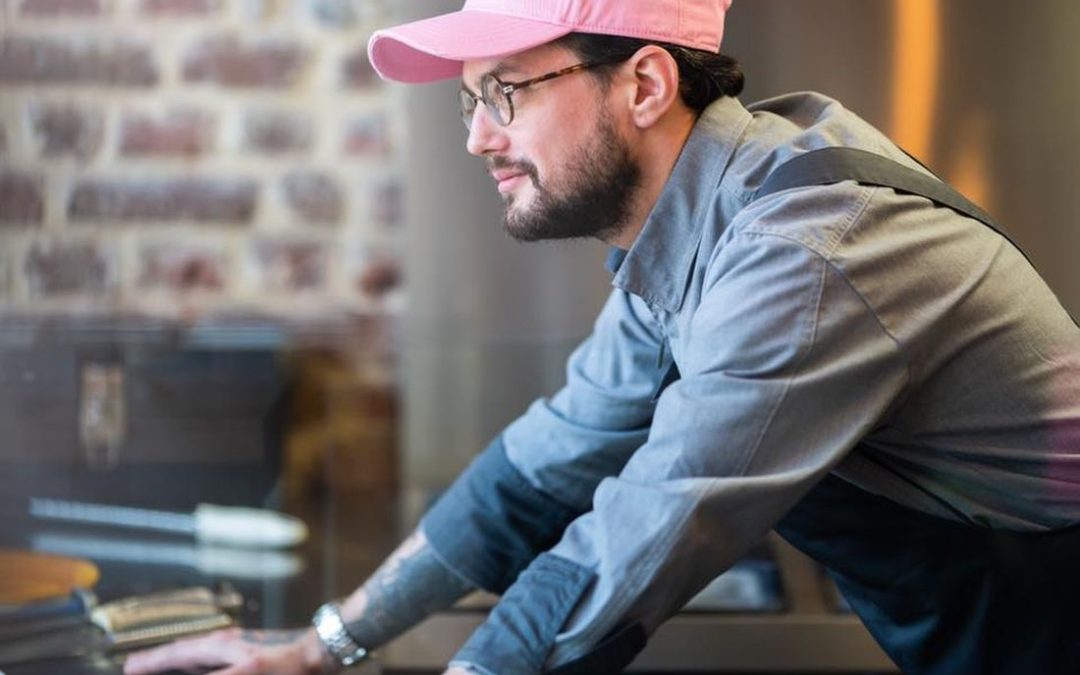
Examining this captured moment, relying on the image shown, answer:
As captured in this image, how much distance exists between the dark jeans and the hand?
1.37ft

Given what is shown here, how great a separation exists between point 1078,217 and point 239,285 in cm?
113

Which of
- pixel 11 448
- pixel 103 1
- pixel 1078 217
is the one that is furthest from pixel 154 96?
pixel 1078 217

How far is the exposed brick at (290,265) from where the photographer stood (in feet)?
6.66

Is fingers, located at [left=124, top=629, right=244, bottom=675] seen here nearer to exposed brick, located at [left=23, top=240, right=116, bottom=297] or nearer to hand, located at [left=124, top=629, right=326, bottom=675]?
hand, located at [left=124, top=629, right=326, bottom=675]

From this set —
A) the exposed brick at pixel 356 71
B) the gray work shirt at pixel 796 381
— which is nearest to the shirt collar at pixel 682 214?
the gray work shirt at pixel 796 381

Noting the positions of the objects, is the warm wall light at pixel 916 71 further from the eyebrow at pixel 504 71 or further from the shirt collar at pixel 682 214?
the eyebrow at pixel 504 71

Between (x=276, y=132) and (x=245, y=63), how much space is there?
0.10 meters

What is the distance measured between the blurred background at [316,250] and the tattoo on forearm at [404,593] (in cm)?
11

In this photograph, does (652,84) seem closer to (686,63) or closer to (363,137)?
(686,63)

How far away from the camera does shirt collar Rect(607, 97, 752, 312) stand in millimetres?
1046

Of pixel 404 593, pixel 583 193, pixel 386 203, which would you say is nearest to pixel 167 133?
pixel 386 203

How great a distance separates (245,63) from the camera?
2.00 metres

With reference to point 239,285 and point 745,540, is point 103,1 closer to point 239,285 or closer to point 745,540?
point 239,285

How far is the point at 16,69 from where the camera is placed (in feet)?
5.77
